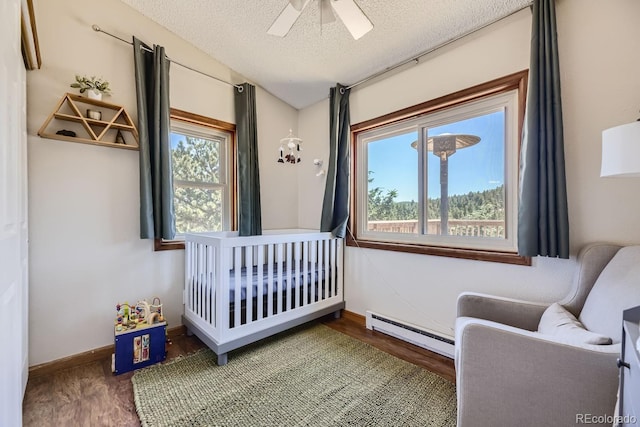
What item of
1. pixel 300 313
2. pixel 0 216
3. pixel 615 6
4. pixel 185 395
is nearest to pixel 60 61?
pixel 0 216

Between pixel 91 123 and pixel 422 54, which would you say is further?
pixel 422 54

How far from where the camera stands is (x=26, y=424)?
136cm

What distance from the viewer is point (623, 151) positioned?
3.01 feet

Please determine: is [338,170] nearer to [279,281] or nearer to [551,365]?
[279,281]

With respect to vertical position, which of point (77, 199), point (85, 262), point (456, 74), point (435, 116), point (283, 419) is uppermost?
point (456, 74)

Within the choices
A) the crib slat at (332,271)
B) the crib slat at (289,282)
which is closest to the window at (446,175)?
the crib slat at (332,271)

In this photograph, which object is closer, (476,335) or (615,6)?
(476,335)

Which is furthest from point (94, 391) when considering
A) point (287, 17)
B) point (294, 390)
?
point (287, 17)

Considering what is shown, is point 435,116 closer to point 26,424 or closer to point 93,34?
point 93,34

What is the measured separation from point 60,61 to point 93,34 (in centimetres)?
33

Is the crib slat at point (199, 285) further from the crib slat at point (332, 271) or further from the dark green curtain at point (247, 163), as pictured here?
the crib slat at point (332, 271)

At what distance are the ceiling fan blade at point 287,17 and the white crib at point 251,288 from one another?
4.58 ft

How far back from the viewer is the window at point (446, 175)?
1879 millimetres

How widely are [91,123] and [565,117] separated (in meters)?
3.18
